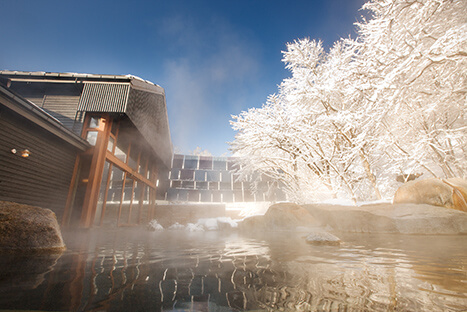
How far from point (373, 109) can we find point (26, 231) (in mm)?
7293

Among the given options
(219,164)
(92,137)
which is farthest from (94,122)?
(219,164)

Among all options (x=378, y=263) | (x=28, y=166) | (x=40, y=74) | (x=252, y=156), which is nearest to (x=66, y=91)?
(x=40, y=74)

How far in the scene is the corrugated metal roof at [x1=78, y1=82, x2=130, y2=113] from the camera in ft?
27.3

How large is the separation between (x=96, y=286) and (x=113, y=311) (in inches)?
15.7

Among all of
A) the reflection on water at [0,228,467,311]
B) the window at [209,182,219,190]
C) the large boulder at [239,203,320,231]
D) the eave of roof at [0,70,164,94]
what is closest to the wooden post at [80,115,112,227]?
the eave of roof at [0,70,164,94]

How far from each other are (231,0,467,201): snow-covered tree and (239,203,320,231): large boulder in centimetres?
258

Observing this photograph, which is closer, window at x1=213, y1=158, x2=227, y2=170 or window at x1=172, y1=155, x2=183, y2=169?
window at x1=172, y1=155, x2=183, y2=169

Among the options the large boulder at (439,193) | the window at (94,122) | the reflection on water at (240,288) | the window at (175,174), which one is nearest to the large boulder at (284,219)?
the large boulder at (439,193)

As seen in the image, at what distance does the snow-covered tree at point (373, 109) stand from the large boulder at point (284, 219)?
2584 mm

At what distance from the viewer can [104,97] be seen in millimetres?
8500

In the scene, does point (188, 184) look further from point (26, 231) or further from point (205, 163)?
point (26, 231)

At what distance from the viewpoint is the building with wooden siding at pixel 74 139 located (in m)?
5.67

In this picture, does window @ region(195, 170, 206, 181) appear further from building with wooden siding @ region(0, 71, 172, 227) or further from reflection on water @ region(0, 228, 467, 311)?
reflection on water @ region(0, 228, 467, 311)

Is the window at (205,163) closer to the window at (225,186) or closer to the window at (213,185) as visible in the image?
the window at (213,185)
